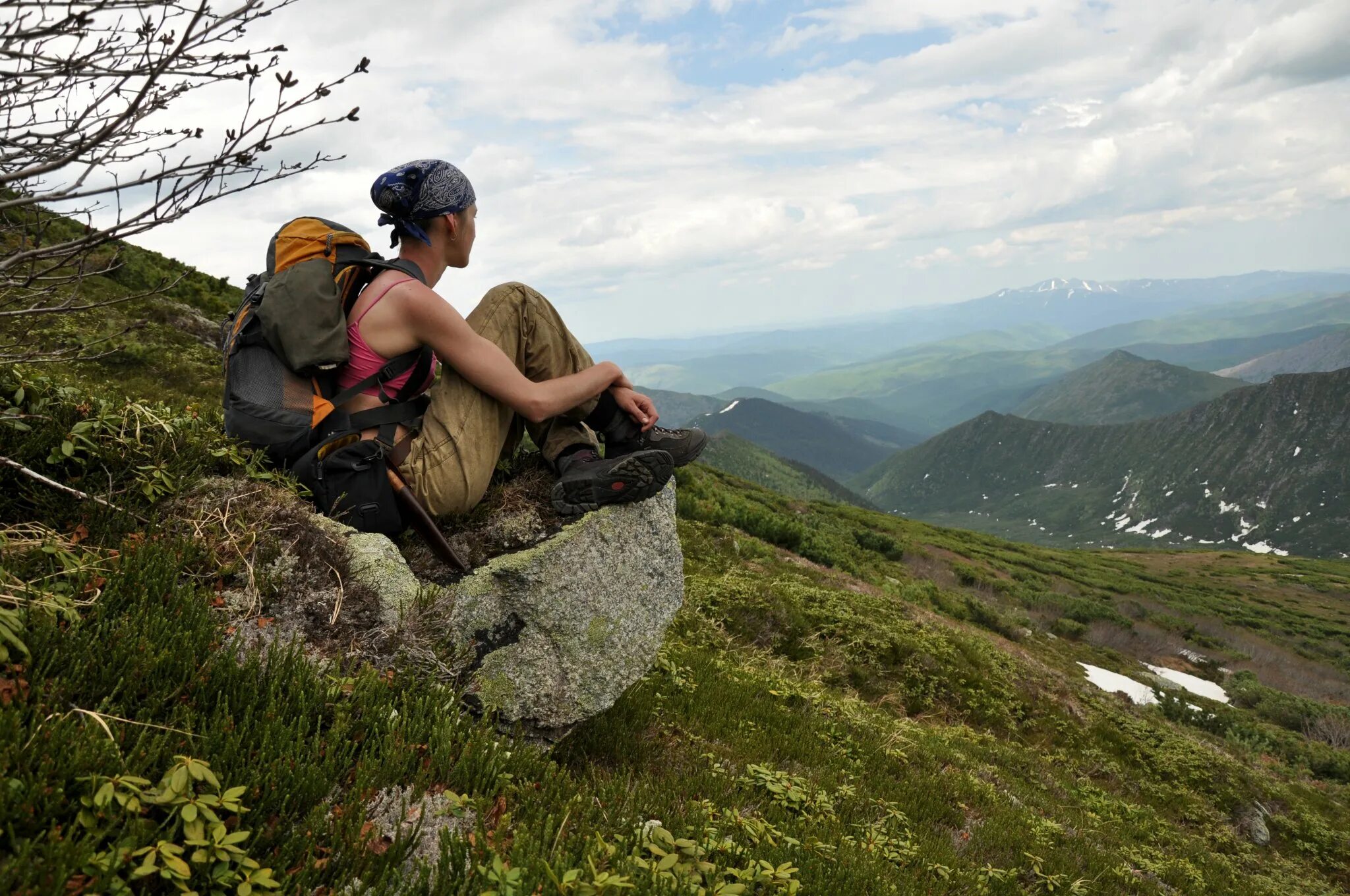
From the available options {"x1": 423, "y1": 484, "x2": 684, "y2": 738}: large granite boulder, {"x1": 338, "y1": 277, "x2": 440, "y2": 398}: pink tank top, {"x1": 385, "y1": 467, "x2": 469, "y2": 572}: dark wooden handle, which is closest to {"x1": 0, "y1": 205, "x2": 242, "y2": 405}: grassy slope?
{"x1": 338, "y1": 277, "x2": 440, "y2": 398}: pink tank top

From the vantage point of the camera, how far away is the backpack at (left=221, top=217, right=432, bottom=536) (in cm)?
393

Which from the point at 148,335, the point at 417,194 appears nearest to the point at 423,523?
the point at 417,194

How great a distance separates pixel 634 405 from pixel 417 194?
1.91 metres

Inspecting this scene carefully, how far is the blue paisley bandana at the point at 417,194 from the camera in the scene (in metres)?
4.25

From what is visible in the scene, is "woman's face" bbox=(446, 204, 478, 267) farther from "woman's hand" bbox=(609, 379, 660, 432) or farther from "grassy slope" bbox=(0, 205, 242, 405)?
"grassy slope" bbox=(0, 205, 242, 405)

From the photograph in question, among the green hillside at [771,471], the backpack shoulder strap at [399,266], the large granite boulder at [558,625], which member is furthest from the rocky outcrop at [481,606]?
the green hillside at [771,471]

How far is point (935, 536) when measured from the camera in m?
74.3

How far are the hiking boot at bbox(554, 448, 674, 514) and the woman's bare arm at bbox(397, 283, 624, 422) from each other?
1.48ft

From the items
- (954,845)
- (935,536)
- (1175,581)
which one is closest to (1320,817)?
(954,845)

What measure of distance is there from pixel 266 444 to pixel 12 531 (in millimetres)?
1174

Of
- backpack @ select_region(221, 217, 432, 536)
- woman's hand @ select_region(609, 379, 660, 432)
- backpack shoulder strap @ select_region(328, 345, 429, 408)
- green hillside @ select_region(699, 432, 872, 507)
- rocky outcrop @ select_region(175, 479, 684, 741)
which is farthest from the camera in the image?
green hillside @ select_region(699, 432, 872, 507)

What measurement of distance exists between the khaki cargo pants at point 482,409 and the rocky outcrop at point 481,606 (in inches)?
18.6

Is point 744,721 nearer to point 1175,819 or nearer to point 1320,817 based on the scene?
point 1175,819

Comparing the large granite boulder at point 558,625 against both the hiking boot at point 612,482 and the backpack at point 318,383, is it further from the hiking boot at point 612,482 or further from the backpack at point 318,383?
the backpack at point 318,383
